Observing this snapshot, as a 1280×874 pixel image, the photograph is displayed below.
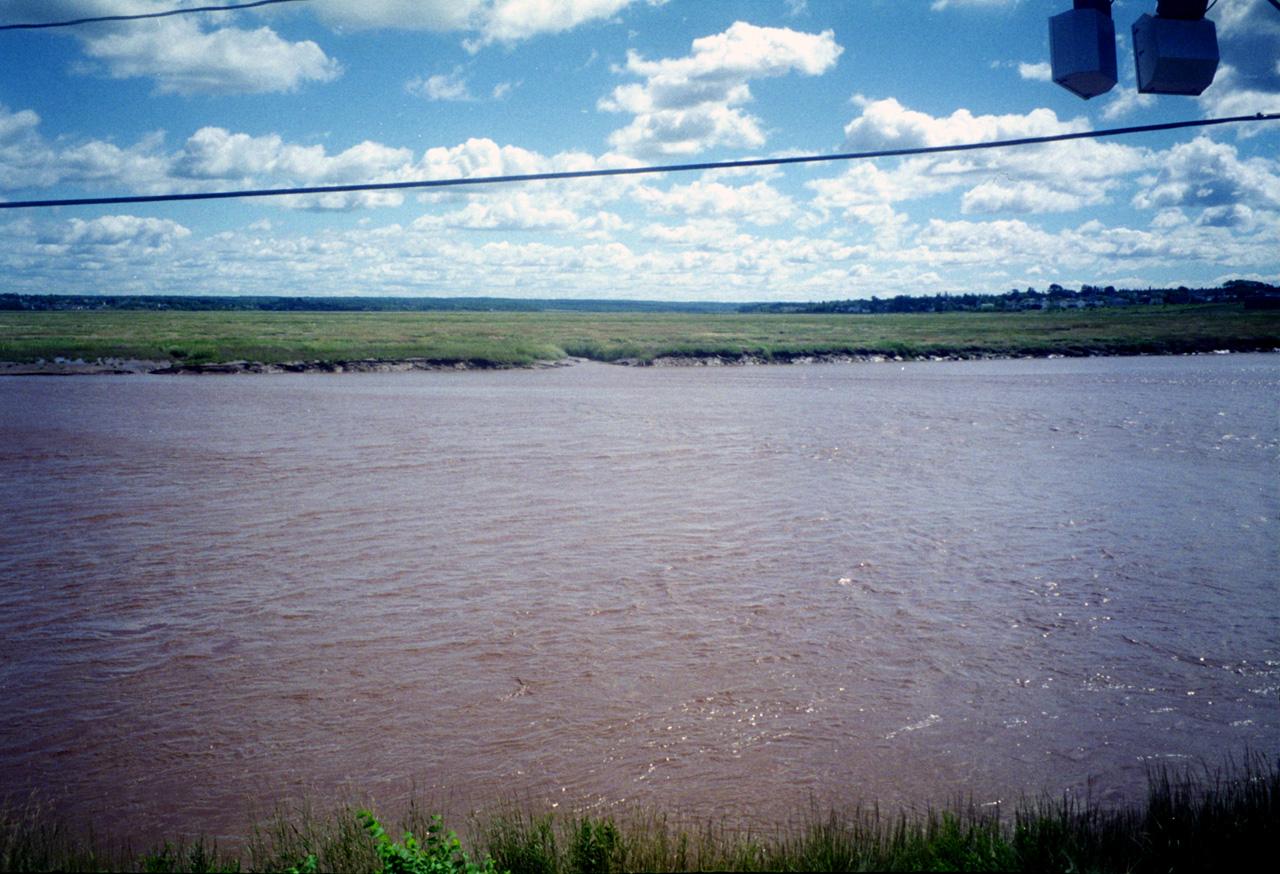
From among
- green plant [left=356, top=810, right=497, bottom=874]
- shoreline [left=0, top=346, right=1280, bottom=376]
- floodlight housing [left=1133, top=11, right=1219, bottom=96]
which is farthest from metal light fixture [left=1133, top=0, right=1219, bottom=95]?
shoreline [left=0, top=346, right=1280, bottom=376]

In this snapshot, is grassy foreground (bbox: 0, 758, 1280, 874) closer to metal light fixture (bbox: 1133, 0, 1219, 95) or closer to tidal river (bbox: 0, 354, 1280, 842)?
tidal river (bbox: 0, 354, 1280, 842)

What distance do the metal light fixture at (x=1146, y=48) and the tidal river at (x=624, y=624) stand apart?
4.77 meters

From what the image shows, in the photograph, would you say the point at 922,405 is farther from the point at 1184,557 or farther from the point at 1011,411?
the point at 1184,557

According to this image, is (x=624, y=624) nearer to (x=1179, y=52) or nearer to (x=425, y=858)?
(x=425, y=858)

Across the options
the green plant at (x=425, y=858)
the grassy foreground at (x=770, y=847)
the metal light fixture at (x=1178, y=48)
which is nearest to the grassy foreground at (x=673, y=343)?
the grassy foreground at (x=770, y=847)

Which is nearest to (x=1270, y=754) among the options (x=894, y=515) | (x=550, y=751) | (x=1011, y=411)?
(x=550, y=751)

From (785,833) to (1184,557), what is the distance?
9207mm

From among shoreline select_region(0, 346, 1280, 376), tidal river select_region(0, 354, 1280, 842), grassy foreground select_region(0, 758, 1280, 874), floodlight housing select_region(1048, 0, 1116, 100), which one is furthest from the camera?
shoreline select_region(0, 346, 1280, 376)

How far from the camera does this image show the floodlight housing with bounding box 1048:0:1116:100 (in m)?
6.22

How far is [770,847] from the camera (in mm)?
5465

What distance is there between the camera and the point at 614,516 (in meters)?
15.1

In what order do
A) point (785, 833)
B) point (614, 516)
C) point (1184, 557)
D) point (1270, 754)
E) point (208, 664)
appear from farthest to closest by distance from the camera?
1. point (614, 516)
2. point (1184, 557)
3. point (208, 664)
4. point (1270, 754)
5. point (785, 833)

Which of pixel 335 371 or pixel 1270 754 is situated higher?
pixel 335 371

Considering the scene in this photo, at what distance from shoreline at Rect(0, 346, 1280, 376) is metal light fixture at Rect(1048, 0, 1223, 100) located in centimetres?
4637
